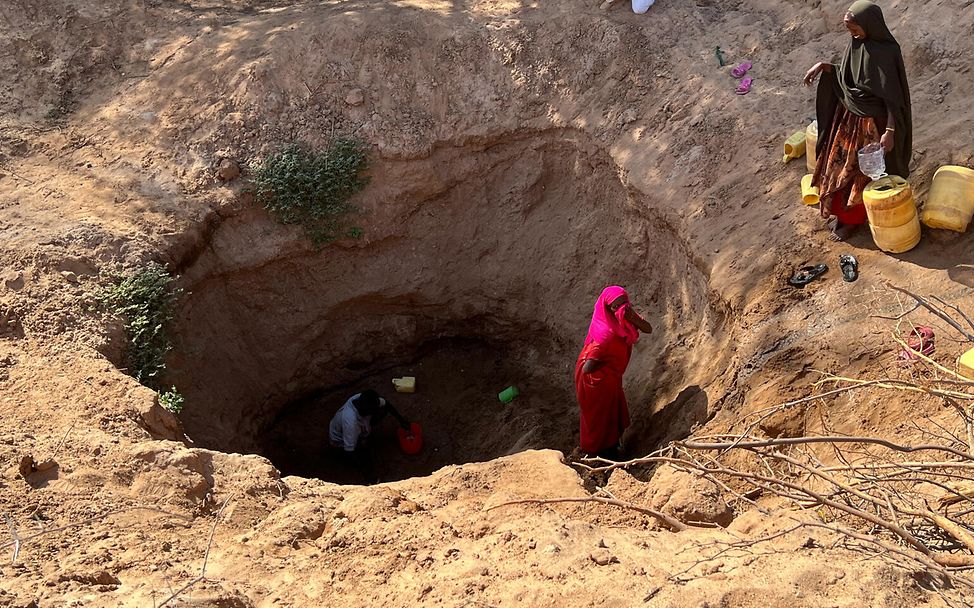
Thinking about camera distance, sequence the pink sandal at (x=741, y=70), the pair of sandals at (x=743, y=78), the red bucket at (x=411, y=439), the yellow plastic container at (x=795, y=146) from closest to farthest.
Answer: the yellow plastic container at (x=795, y=146)
the pair of sandals at (x=743, y=78)
the pink sandal at (x=741, y=70)
the red bucket at (x=411, y=439)

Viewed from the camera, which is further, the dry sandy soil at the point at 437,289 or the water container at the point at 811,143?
the water container at the point at 811,143

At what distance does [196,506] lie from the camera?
3697mm

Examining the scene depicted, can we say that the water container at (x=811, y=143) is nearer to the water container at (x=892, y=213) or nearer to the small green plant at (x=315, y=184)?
the water container at (x=892, y=213)

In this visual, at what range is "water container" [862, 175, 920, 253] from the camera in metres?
4.48

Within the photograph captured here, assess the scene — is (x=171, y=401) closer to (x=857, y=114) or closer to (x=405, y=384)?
(x=405, y=384)

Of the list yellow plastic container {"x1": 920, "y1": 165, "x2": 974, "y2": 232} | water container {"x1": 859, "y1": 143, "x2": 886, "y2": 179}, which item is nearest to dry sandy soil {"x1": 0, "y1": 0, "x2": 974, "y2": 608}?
yellow plastic container {"x1": 920, "y1": 165, "x2": 974, "y2": 232}

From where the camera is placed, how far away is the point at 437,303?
7.27 m

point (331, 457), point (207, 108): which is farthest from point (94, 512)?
point (207, 108)

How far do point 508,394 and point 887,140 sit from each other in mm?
3691

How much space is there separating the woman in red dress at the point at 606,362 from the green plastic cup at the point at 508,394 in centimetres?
162

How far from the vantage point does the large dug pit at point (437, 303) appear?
6383mm

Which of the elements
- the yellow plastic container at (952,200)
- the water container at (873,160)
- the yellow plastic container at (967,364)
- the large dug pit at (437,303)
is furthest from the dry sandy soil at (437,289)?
the water container at (873,160)

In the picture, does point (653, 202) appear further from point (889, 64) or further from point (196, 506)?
point (196, 506)

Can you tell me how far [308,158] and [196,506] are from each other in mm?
3702
